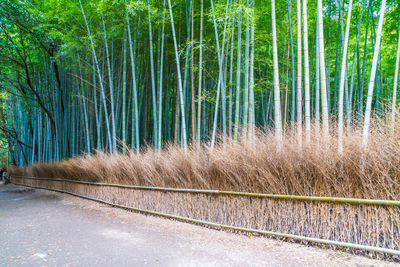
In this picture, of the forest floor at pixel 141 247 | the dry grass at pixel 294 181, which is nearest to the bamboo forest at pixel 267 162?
the dry grass at pixel 294 181

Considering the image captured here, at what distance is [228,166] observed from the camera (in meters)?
3.00

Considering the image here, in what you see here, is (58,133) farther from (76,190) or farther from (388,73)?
(388,73)

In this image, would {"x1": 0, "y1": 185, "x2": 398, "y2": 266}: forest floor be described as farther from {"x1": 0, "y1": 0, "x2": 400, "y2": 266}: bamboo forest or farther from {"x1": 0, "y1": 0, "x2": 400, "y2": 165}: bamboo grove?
{"x1": 0, "y1": 0, "x2": 400, "y2": 165}: bamboo grove

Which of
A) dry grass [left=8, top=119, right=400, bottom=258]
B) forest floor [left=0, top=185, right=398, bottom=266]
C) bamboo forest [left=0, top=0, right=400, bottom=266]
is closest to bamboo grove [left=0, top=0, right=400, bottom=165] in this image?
bamboo forest [left=0, top=0, right=400, bottom=266]

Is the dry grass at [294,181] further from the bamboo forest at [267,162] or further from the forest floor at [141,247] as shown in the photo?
the forest floor at [141,247]

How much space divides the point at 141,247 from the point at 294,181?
1645mm

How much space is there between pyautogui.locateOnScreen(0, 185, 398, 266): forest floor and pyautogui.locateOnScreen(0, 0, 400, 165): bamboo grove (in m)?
1.70

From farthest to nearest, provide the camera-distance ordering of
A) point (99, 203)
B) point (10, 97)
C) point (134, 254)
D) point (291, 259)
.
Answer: point (10, 97) → point (99, 203) → point (134, 254) → point (291, 259)

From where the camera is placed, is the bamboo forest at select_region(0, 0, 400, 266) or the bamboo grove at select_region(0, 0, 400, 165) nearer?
the bamboo forest at select_region(0, 0, 400, 266)

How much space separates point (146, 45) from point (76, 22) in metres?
1.84

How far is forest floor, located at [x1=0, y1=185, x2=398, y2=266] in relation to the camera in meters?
2.05

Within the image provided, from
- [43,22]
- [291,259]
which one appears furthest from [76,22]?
[291,259]

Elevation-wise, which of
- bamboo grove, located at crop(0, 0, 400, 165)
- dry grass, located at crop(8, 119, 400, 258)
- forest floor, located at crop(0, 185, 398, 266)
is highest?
bamboo grove, located at crop(0, 0, 400, 165)

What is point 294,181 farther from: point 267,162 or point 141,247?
point 141,247
